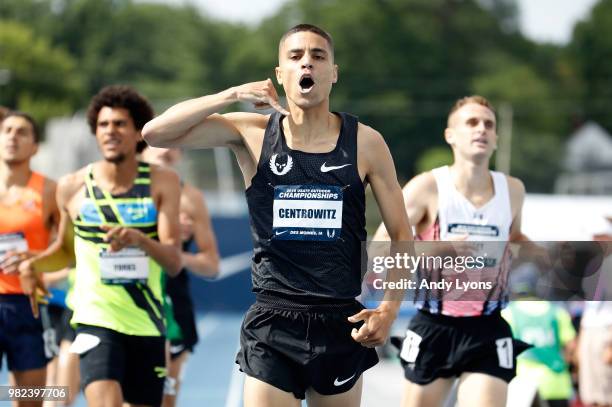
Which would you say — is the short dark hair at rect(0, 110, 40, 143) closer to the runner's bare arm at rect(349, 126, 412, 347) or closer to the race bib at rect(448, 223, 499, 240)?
the race bib at rect(448, 223, 499, 240)

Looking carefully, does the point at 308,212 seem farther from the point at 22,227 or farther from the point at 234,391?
the point at 234,391

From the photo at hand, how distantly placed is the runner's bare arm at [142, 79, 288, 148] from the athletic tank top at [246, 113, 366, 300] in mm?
206

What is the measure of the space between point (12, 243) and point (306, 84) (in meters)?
3.16

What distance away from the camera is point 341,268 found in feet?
17.6

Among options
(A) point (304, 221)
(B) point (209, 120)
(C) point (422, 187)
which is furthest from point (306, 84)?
(C) point (422, 187)

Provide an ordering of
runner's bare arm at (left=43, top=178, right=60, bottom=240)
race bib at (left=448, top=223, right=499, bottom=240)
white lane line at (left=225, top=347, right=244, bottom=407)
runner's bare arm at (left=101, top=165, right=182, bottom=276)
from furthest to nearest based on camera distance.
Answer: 1. white lane line at (left=225, top=347, right=244, bottom=407)
2. runner's bare arm at (left=43, top=178, right=60, bottom=240)
3. race bib at (left=448, top=223, right=499, bottom=240)
4. runner's bare arm at (left=101, top=165, right=182, bottom=276)

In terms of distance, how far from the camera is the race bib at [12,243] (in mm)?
7623

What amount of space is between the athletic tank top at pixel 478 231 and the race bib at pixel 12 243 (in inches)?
104

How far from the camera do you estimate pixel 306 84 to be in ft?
17.4

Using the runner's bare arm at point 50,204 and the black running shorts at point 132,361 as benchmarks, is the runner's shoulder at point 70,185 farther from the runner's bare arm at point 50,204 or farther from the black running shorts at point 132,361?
the black running shorts at point 132,361

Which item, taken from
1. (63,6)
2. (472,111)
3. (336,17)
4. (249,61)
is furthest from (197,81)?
(472,111)

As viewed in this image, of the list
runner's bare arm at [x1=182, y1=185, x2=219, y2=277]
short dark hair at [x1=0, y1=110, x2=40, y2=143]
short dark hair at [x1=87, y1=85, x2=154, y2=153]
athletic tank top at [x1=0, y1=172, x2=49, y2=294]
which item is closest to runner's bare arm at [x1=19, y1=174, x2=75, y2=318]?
athletic tank top at [x1=0, y1=172, x2=49, y2=294]

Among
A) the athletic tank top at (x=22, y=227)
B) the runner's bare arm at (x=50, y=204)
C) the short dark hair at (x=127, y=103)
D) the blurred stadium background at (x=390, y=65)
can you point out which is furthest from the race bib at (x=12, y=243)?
the blurred stadium background at (x=390, y=65)

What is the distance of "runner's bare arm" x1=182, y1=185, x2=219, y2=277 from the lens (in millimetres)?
8547
